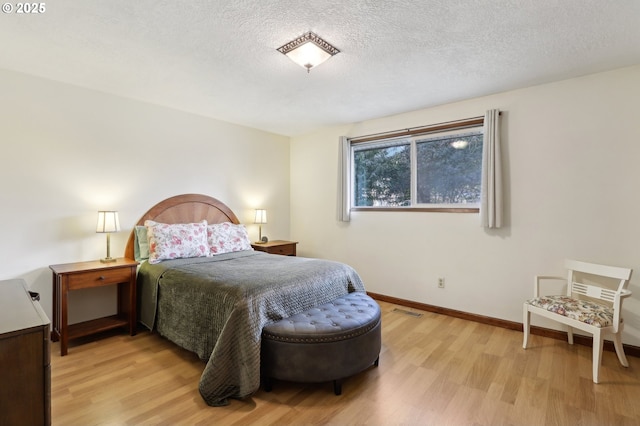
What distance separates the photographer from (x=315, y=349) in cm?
192

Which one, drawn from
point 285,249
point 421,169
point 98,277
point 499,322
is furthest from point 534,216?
point 98,277

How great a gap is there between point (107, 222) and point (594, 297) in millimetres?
4316

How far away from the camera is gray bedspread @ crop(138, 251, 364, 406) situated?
6.26 ft

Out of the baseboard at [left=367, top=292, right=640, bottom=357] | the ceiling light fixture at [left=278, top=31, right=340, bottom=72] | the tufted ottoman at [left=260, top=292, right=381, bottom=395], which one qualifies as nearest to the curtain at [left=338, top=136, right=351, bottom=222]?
the baseboard at [left=367, top=292, right=640, bottom=357]

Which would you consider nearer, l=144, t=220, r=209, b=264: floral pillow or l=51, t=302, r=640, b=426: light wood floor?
l=51, t=302, r=640, b=426: light wood floor

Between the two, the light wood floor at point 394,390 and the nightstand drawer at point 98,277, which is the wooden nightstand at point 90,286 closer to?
the nightstand drawer at point 98,277

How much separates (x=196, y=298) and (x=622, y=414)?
2800 mm

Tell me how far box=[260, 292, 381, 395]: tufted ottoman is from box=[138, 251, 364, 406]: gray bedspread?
0.10 m

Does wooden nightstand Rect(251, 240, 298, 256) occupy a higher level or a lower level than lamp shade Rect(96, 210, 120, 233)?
lower

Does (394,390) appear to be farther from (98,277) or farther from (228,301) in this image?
(98,277)

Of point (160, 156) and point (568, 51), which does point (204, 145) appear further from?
point (568, 51)

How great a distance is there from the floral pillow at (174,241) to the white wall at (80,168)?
0.40 metres

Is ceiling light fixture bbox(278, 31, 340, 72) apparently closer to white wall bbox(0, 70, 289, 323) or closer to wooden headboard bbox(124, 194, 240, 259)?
white wall bbox(0, 70, 289, 323)

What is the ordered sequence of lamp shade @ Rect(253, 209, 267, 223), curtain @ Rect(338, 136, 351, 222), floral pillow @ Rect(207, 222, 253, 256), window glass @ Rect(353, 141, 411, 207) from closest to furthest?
floral pillow @ Rect(207, 222, 253, 256), window glass @ Rect(353, 141, 411, 207), curtain @ Rect(338, 136, 351, 222), lamp shade @ Rect(253, 209, 267, 223)
